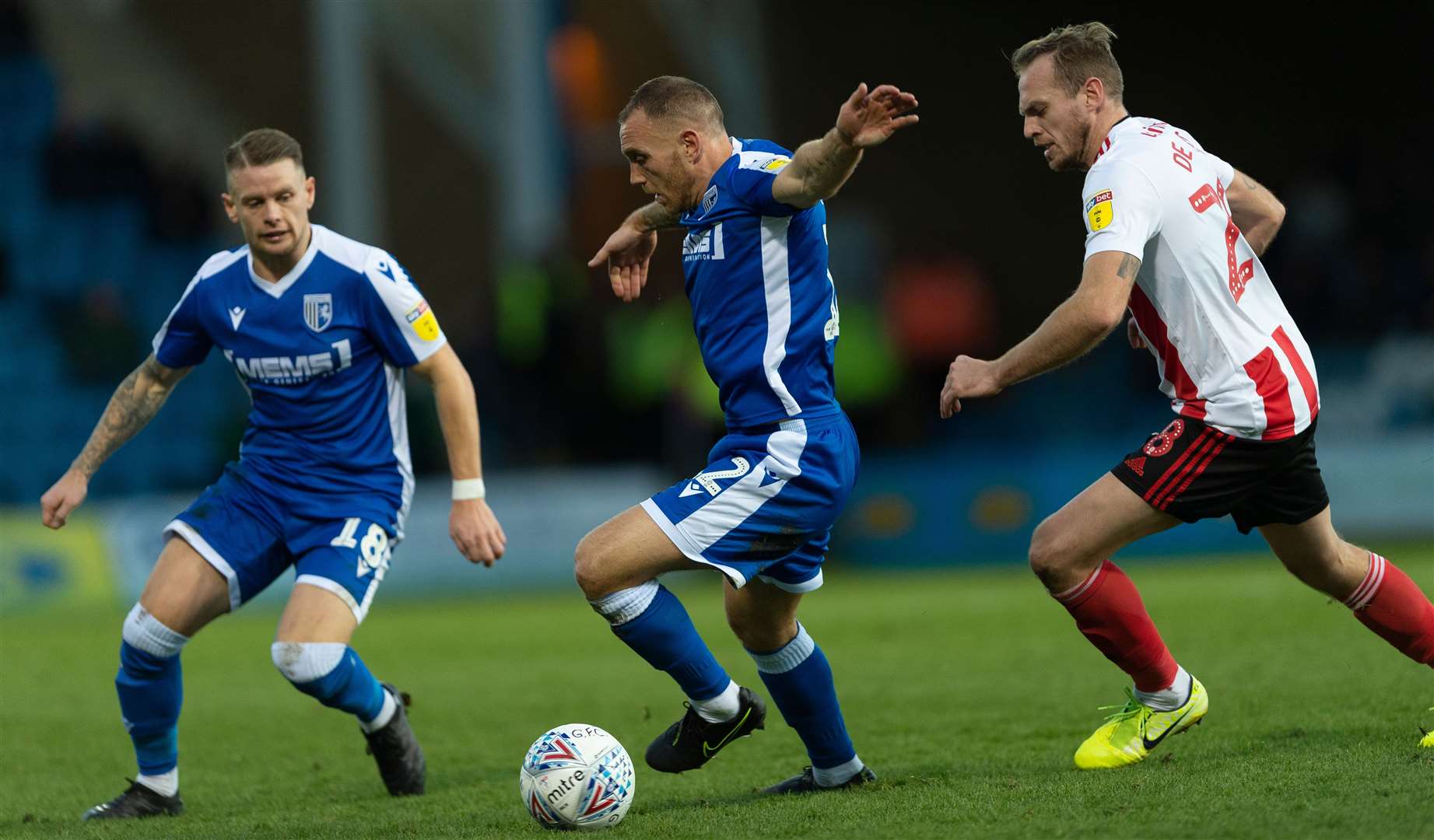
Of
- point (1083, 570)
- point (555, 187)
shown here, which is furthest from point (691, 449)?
point (1083, 570)

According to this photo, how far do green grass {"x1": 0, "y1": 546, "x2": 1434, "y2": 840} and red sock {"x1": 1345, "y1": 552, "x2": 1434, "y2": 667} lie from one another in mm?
325

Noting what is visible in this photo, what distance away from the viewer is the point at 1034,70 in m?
5.16

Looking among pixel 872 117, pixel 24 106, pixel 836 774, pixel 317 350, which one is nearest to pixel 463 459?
pixel 317 350

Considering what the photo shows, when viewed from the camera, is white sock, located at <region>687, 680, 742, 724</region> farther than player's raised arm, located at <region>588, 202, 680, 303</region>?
No

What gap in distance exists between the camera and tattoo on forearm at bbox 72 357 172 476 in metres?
5.91

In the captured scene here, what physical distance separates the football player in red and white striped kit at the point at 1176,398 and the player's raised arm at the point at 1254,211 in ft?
0.30

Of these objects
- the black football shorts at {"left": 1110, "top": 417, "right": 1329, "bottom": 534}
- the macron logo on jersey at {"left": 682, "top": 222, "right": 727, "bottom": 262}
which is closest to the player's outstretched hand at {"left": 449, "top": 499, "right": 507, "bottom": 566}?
the macron logo on jersey at {"left": 682, "top": 222, "right": 727, "bottom": 262}

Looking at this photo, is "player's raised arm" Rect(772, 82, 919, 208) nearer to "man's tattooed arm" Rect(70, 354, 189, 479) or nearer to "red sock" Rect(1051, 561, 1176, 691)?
"red sock" Rect(1051, 561, 1176, 691)

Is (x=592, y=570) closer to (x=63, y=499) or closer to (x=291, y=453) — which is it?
(x=291, y=453)

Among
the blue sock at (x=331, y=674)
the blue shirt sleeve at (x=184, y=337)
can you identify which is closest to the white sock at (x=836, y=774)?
the blue sock at (x=331, y=674)

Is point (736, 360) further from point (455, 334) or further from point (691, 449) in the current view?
point (455, 334)

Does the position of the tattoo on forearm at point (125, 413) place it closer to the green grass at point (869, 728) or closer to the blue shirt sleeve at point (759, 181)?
the green grass at point (869, 728)

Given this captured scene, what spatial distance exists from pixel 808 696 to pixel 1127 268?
162cm

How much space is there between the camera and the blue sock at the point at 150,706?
5.61 meters
